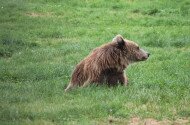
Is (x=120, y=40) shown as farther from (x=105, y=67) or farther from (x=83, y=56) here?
(x=83, y=56)

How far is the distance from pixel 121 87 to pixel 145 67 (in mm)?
4050

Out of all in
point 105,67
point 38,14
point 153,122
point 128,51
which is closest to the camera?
point 153,122

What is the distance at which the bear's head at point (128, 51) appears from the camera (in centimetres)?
1216

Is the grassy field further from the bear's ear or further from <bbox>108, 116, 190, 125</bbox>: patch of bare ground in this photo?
the bear's ear

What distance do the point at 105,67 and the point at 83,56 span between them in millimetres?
6107

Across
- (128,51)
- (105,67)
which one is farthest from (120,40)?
(105,67)

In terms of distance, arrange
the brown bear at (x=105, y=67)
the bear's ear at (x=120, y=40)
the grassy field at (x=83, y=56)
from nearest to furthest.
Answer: the grassy field at (x=83, y=56), the brown bear at (x=105, y=67), the bear's ear at (x=120, y=40)

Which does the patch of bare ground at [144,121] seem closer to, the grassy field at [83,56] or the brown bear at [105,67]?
the grassy field at [83,56]

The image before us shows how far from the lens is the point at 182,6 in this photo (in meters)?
28.6

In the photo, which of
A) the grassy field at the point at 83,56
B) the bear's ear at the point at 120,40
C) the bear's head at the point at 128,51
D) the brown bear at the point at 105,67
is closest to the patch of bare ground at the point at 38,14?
the grassy field at the point at 83,56

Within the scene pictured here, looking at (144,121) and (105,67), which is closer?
(144,121)

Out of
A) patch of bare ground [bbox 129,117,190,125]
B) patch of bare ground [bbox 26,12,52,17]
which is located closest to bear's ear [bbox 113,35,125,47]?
patch of bare ground [bbox 129,117,190,125]

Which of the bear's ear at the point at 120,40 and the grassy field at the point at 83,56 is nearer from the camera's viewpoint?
the grassy field at the point at 83,56

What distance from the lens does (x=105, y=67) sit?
11805 millimetres
